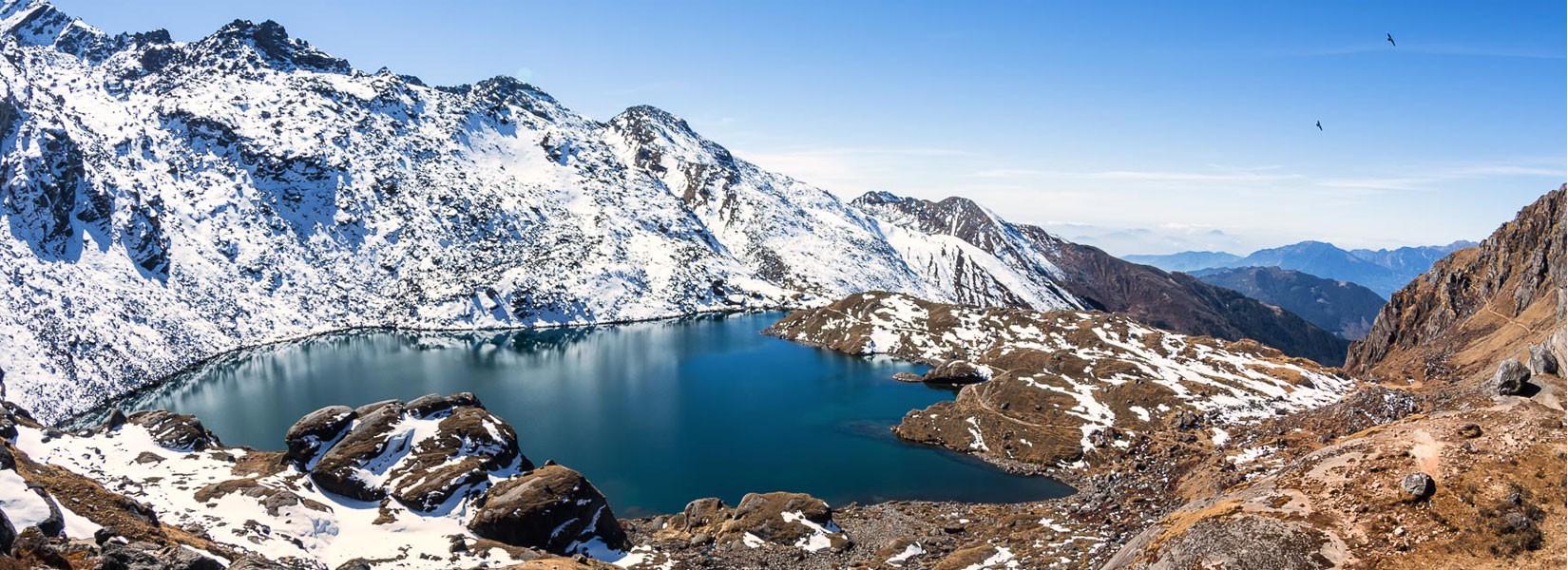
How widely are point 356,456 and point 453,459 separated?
28.4 ft

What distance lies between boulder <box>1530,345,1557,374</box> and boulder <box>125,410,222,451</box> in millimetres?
119185

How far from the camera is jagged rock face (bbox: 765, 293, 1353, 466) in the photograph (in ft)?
315

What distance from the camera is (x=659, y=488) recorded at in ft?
271

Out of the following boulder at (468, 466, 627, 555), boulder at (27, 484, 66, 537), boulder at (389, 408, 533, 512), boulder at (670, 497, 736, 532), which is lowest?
boulder at (670, 497, 736, 532)

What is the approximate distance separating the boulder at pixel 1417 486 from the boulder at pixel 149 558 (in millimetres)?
61169

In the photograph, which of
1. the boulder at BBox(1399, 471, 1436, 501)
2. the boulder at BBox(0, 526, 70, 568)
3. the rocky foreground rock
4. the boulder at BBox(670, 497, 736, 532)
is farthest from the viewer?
the boulder at BBox(670, 497, 736, 532)

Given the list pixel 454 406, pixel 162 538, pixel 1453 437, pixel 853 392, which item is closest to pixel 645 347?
pixel 853 392

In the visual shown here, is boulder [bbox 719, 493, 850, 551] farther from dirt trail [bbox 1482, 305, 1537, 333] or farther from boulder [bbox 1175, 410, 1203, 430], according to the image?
dirt trail [bbox 1482, 305, 1537, 333]

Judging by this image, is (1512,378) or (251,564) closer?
(251,564)

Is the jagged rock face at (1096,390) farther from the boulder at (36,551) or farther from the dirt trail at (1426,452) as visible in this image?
the boulder at (36,551)

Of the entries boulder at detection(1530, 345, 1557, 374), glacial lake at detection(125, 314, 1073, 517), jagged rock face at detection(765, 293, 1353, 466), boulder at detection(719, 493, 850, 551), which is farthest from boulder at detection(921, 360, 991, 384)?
boulder at detection(1530, 345, 1557, 374)

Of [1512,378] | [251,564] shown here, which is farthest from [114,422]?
[1512,378]

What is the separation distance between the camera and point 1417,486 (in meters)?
35.5

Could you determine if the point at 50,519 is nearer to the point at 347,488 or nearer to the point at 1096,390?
the point at 347,488
